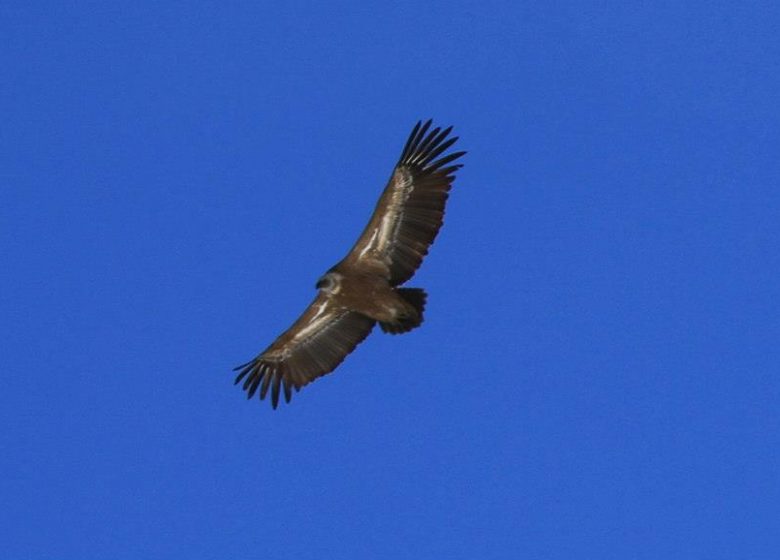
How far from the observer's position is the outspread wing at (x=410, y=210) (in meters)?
26.3

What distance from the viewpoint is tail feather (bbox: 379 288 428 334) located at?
1011 inches

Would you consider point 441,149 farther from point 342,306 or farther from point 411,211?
point 342,306

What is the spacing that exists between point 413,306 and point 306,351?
8.00 ft

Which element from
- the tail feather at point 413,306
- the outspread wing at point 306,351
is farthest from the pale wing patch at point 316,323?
the tail feather at point 413,306

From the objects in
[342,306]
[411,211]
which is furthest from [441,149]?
[342,306]

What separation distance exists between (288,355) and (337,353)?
84cm

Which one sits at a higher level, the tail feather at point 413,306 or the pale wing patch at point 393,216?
the pale wing patch at point 393,216

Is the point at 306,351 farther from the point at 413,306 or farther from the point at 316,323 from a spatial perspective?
the point at 413,306

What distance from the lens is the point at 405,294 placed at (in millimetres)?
25766

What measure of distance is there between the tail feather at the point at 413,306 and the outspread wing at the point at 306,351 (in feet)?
3.90

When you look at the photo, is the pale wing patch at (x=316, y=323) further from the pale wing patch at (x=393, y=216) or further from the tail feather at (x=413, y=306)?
the tail feather at (x=413, y=306)

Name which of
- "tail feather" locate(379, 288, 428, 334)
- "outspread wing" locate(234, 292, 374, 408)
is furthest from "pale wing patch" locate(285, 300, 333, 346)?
"tail feather" locate(379, 288, 428, 334)

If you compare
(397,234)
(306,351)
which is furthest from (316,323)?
(397,234)

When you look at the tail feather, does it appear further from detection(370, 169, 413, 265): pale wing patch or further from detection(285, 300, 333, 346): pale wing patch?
detection(285, 300, 333, 346): pale wing patch
